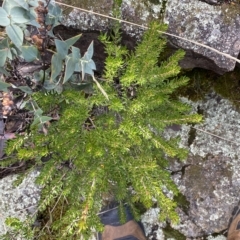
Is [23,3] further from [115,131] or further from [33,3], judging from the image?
[115,131]

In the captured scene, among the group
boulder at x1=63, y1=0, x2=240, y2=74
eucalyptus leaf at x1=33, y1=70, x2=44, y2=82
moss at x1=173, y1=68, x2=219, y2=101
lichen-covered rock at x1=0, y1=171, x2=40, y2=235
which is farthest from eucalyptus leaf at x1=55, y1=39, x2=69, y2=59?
lichen-covered rock at x1=0, y1=171, x2=40, y2=235

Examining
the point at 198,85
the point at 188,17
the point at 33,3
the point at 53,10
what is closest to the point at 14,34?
the point at 33,3

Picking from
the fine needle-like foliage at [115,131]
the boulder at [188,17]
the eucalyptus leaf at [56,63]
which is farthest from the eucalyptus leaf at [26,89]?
the boulder at [188,17]

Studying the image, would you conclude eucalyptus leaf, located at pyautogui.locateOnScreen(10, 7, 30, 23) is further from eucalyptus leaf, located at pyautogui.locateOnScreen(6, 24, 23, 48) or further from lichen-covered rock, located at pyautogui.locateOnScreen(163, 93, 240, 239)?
lichen-covered rock, located at pyautogui.locateOnScreen(163, 93, 240, 239)

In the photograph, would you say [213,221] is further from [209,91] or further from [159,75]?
[159,75]

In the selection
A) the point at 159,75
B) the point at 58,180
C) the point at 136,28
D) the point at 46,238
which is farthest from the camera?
the point at 46,238

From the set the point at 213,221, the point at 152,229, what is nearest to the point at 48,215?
the point at 152,229

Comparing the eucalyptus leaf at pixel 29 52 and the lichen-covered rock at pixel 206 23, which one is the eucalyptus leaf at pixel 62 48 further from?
the lichen-covered rock at pixel 206 23
